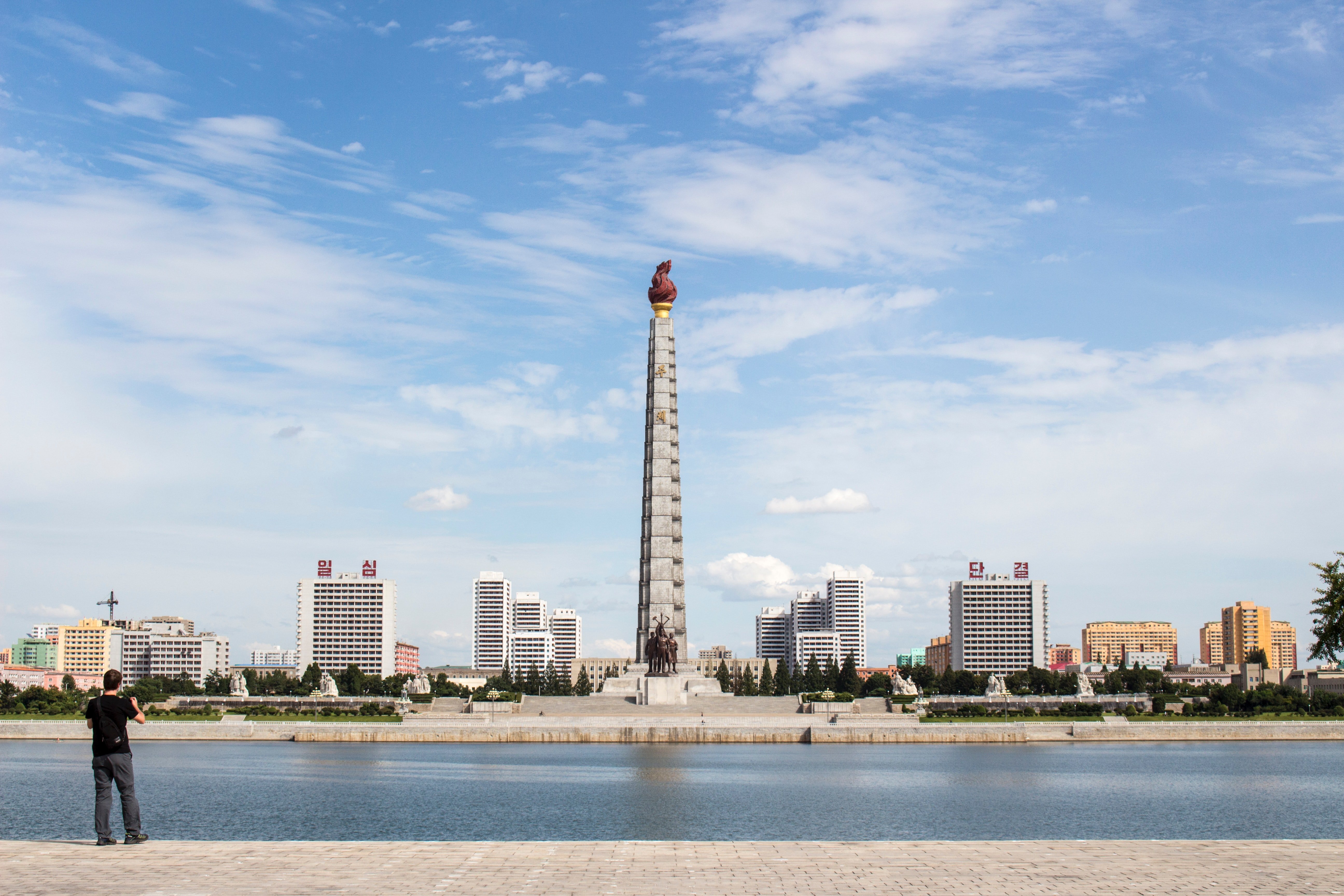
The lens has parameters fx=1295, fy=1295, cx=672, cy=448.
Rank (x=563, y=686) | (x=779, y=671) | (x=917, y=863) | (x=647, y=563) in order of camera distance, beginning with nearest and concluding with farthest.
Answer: (x=917, y=863)
(x=647, y=563)
(x=563, y=686)
(x=779, y=671)

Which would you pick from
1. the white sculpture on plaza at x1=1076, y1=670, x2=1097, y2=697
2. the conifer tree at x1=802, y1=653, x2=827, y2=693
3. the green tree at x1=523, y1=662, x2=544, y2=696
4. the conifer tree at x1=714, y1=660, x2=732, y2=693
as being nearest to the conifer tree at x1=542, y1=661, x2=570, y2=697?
the green tree at x1=523, y1=662, x2=544, y2=696

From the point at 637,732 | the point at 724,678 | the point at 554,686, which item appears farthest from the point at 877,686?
the point at 637,732

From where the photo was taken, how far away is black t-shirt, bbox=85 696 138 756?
14.5 meters

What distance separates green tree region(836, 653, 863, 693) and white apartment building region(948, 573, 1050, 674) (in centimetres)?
6778

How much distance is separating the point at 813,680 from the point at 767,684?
5982 millimetres

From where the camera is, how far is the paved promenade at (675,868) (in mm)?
12578

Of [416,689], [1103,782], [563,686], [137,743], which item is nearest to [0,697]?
[416,689]

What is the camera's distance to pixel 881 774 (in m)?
43.5

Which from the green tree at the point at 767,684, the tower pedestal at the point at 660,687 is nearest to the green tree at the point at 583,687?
the green tree at the point at 767,684

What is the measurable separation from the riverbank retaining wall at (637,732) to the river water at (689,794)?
652 centimetres

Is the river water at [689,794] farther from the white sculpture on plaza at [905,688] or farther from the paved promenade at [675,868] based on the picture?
the white sculpture on plaza at [905,688]

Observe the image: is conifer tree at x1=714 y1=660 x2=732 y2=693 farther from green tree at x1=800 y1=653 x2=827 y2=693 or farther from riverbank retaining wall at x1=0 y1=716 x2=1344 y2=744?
riverbank retaining wall at x1=0 y1=716 x2=1344 y2=744

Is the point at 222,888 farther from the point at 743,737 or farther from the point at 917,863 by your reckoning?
the point at 743,737

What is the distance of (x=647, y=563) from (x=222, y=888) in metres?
78.9
